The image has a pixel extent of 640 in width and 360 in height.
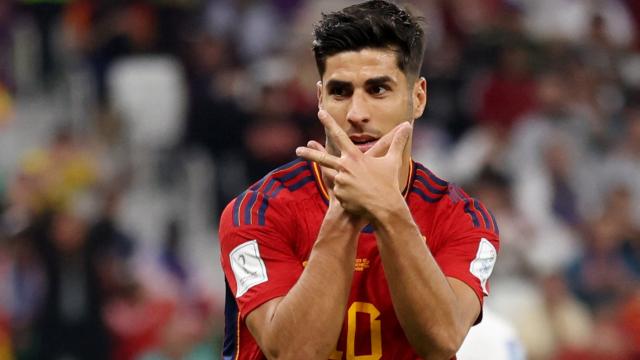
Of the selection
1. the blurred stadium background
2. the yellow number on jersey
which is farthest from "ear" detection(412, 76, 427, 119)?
the blurred stadium background

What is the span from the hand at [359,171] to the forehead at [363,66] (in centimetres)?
19

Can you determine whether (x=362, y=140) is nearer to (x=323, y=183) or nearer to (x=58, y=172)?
(x=323, y=183)

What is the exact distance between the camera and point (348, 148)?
3.40 metres

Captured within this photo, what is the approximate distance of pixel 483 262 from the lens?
12.4 ft

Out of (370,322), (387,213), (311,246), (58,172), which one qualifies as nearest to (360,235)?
(311,246)

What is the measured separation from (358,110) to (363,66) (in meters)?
0.15

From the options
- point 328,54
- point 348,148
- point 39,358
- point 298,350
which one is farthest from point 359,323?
point 39,358

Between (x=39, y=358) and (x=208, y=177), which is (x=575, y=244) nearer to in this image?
(x=208, y=177)

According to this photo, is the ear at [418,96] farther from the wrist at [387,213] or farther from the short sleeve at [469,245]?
the wrist at [387,213]

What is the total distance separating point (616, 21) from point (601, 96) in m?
0.77

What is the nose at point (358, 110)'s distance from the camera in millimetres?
3541

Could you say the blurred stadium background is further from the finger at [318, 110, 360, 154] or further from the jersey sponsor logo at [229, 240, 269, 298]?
the finger at [318, 110, 360, 154]

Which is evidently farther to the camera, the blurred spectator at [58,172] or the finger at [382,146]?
the blurred spectator at [58,172]

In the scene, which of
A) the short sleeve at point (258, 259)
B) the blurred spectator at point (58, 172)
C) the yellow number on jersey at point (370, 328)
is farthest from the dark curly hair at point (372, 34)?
the blurred spectator at point (58, 172)
